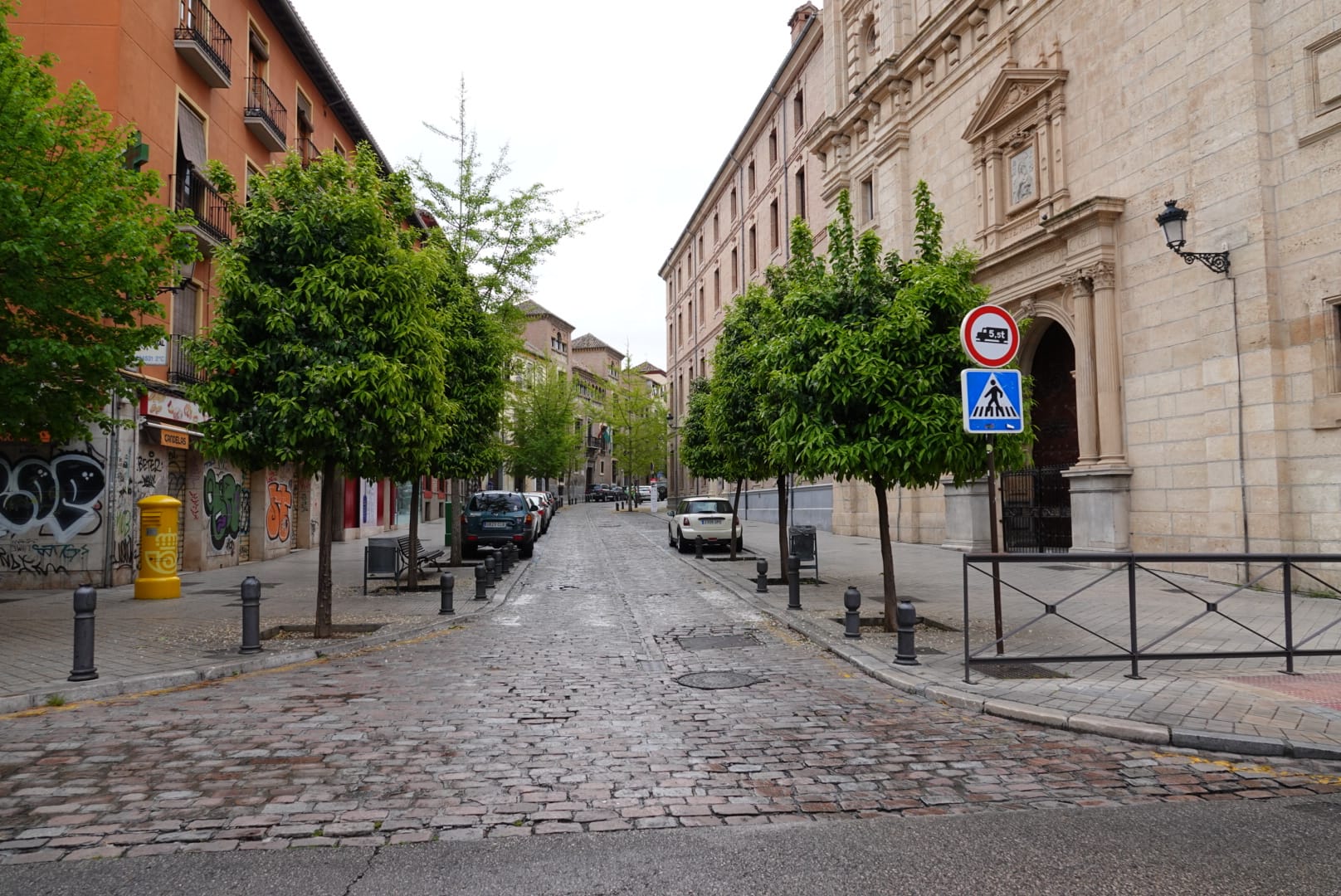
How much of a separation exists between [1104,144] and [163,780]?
17814mm

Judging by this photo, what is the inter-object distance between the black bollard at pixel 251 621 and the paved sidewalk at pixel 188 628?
0.16 meters

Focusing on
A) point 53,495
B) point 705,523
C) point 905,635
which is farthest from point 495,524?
point 905,635

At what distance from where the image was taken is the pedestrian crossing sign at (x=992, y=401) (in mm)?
7938

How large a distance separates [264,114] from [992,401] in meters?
18.5

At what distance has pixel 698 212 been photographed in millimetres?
50062

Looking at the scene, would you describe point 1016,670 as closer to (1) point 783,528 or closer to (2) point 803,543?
(1) point 783,528

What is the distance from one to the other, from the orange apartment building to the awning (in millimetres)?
32

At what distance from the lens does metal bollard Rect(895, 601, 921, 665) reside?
7785 mm

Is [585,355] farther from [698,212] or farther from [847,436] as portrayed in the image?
[847,436]

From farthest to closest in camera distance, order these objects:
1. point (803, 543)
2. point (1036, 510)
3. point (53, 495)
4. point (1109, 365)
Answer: point (1036, 510) < point (1109, 365) < point (803, 543) < point (53, 495)

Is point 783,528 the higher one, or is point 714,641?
point 783,528

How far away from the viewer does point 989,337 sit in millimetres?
8109

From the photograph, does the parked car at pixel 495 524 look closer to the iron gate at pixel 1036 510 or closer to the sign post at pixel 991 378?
the iron gate at pixel 1036 510

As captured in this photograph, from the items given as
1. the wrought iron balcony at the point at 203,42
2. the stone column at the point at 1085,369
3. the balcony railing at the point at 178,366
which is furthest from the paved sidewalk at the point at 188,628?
the stone column at the point at 1085,369
